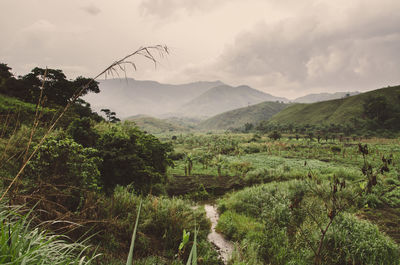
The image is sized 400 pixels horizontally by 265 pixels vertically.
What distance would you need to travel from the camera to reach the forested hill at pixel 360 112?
245ft

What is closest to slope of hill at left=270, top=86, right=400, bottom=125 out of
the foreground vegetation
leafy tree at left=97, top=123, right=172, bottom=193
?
the foreground vegetation

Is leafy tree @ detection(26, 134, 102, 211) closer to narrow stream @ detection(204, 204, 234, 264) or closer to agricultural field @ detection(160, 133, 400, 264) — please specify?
narrow stream @ detection(204, 204, 234, 264)

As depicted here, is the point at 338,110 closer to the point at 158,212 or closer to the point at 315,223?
the point at 315,223

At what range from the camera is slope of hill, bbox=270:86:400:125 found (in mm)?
90125

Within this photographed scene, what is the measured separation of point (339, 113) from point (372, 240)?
11556 centimetres

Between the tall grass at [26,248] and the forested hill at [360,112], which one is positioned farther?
the forested hill at [360,112]

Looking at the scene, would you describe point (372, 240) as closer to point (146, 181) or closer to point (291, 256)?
point (291, 256)

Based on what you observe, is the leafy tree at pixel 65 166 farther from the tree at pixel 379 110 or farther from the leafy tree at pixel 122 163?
the tree at pixel 379 110

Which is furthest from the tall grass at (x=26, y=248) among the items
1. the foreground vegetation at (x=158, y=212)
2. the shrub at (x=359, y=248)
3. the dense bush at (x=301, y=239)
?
the shrub at (x=359, y=248)

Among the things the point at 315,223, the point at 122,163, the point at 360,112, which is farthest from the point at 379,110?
the point at 122,163

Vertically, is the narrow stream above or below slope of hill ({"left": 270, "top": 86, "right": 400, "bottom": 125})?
below

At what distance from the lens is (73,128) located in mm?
9312

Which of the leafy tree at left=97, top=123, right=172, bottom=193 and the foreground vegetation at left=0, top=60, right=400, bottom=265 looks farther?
the leafy tree at left=97, top=123, right=172, bottom=193

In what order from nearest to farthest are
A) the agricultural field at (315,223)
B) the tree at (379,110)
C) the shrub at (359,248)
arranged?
1. the agricultural field at (315,223)
2. the shrub at (359,248)
3. the tree at (379,110)
